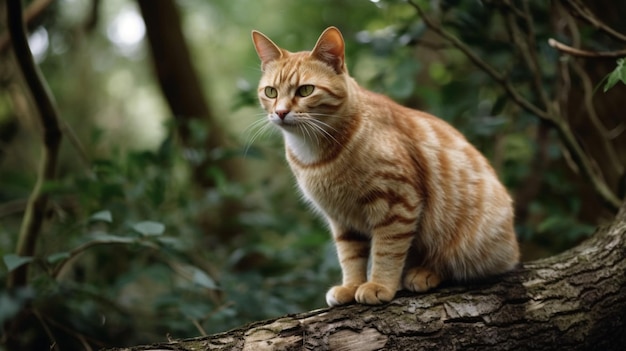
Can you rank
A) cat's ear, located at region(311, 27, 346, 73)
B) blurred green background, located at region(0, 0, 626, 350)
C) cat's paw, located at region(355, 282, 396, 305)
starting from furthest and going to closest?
blurred green background, located at region(0, 0, 626, 350)
cat's ear, located at region(311, 27, 346, 73)
cat's paw, located at region(355, 282, 396, 305)

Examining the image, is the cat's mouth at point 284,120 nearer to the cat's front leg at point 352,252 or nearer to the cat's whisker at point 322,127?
the cat's whisker at point 322,127

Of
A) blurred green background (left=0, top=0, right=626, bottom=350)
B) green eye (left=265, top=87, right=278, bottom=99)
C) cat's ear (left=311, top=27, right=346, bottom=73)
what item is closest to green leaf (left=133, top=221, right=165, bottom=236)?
blurred green background (left=0, top=0, right=626, bottom=350)

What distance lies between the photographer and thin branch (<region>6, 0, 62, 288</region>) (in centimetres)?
277

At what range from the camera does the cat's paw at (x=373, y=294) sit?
2.30 m

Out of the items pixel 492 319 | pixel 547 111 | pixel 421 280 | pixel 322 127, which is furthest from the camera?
pixel 547 111

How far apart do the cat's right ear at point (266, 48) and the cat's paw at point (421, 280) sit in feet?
3.82

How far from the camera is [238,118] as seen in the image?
24.9ft

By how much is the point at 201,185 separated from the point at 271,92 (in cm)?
318

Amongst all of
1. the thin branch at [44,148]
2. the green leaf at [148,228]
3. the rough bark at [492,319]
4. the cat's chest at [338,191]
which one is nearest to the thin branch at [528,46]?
the rough bark at [492,319]

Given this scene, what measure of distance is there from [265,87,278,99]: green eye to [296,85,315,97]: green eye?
12 centimetres

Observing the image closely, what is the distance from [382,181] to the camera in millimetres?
2410

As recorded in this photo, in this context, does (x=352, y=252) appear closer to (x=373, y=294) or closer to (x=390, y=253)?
(x=390, y=253)

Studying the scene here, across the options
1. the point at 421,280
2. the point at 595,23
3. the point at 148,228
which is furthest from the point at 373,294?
the point at 595,23

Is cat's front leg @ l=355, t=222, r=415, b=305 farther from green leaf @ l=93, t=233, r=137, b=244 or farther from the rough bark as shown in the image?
green leaf @ l=93, t=233, r=137, b=244
